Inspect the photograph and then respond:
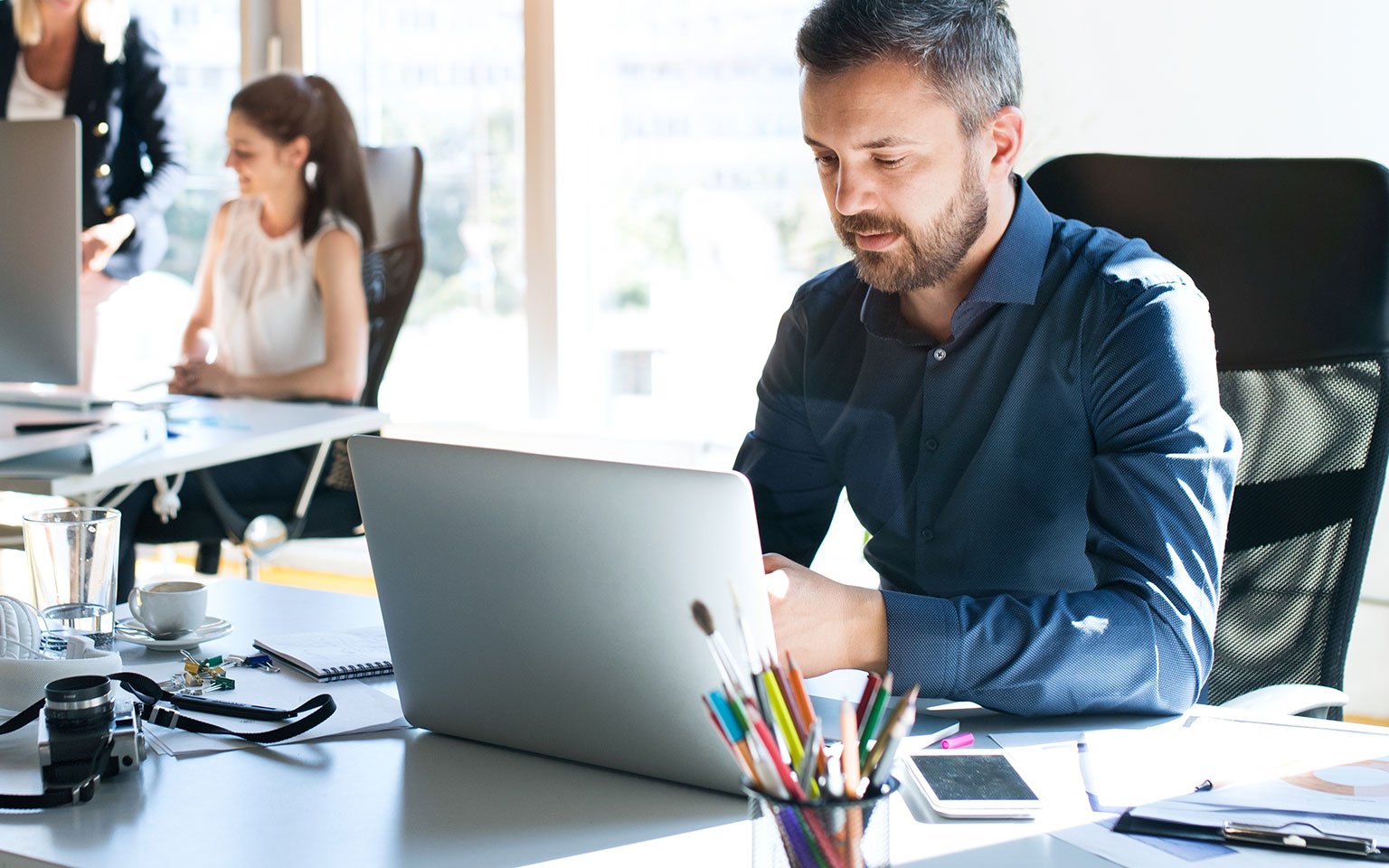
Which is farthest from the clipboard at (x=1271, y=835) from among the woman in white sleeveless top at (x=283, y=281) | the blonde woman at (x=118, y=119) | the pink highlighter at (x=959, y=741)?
the blonde woman at (x=118, y=119)

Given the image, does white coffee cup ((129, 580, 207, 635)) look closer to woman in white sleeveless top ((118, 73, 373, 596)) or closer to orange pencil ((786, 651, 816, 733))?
orange pencil ((786, 651, 816, 733))

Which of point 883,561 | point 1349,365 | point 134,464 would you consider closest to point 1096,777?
point 883,561

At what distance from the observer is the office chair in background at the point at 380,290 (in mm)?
2725

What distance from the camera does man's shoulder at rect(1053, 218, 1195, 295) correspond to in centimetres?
132

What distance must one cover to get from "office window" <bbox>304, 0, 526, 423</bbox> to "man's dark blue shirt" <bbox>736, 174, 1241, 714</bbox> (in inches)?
84.9

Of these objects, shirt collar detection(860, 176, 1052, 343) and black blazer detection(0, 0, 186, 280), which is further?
black blazer detection(0, 0, 186, 280)

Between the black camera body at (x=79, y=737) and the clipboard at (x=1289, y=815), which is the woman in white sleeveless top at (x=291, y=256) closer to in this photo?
the black camera body at (x=79, y=737)

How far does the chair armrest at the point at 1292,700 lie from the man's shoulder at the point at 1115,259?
1.27ft

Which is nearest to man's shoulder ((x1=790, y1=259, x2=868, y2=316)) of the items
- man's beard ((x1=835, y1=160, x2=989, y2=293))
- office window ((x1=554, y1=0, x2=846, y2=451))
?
man's beard ((x1=835, y1=160, x2=989, y2=293))

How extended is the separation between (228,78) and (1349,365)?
11.2 ft

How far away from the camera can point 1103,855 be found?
82 centimetres

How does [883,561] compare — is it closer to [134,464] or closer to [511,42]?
[134,464]

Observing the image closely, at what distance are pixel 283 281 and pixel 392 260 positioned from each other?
0.26m

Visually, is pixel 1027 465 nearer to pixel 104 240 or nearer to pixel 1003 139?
pixel 1003 139
